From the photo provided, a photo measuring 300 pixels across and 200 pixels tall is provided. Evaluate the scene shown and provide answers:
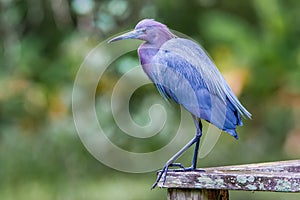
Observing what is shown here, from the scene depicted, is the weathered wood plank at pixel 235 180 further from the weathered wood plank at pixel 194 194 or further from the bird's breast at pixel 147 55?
the bird's breast at pixel 147 55

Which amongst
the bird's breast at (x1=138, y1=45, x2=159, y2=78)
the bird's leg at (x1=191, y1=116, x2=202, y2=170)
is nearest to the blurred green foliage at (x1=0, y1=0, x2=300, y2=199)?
the bird's leg at (x1=191, y1=116, x2=202, y2=170)

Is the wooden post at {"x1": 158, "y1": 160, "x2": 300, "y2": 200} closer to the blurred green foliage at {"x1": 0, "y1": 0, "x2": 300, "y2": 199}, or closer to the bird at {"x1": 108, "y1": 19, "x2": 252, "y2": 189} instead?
the bird at {"x1": 108, "y1": 19, "x2": 252, "y2": 189}

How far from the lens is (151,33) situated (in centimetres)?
223

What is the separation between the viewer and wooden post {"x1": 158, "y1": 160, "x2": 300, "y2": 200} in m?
2.00

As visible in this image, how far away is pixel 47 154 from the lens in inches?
234

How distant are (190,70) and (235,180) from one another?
13.8 inches

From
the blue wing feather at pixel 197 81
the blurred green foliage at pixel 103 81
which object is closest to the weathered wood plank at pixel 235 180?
the blue wing feather at pixel 197 81

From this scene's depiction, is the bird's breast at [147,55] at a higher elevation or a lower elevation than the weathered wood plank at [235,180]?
higher

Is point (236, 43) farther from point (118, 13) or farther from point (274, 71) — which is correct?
point (118, 13)

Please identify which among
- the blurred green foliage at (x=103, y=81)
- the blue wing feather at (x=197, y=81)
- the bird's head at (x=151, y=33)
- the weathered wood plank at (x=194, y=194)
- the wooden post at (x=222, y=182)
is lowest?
the blurred green foliage at (x=103, y=81)

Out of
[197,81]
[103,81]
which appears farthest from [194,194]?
[103,81]

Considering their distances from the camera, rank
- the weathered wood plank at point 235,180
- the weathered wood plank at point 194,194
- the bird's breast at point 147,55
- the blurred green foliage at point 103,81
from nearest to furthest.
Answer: the weathered wood plank at point 235,180
the weathered wood plank at point 194,194
the bird's breast at point 147,55
the blurred green foliage at point 103,81

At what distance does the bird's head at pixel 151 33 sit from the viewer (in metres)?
2.22

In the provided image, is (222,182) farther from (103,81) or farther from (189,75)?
(103,81)
